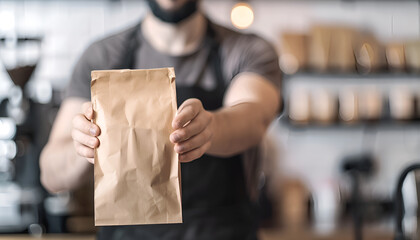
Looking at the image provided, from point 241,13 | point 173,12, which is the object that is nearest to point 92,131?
point 173,12

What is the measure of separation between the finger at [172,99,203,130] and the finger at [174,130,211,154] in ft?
0.10

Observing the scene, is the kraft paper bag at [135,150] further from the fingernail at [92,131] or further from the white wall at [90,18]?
the white wall at [90,18]

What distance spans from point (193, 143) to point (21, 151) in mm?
1764

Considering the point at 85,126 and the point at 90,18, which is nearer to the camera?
the point at 85,126

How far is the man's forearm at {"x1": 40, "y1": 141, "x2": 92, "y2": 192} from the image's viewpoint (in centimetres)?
120

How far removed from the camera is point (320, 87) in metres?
3.28

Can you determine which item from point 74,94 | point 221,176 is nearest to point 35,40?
point 74,94

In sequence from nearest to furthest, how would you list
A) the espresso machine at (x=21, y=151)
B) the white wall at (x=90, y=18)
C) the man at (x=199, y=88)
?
the man at (x=199, y=88), the espresso machine at (x=21, y=151), the white wall at (x=90, y=18)

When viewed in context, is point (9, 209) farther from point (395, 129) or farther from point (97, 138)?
point (395, 129)

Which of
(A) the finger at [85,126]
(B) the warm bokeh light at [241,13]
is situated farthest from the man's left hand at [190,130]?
(B) the warm bokeh light at [241,13]

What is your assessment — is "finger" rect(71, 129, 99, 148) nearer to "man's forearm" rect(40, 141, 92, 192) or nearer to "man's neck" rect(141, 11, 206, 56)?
"man's forearm" rect(40, 141, 92, 192)

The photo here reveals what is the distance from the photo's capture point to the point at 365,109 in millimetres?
3158

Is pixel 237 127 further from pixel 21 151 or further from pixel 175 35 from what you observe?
pixel 21 151

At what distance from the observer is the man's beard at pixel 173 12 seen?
1348 millimetres
